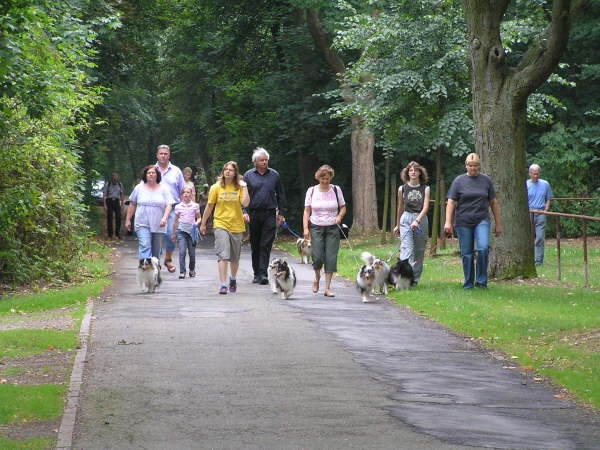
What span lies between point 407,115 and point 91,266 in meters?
9.24

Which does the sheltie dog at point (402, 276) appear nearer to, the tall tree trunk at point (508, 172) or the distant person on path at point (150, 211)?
the tall tree trunk at point (508, 172)

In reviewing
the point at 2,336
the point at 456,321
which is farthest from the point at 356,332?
the point at 2,336

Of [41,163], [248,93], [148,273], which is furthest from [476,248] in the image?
[248,93]

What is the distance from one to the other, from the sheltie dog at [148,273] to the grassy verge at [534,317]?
372cm

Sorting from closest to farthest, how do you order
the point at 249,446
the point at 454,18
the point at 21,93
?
1. the point at 249,446
2. the point at 21,93
3. the point at 454,18

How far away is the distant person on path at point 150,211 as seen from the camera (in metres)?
17.5

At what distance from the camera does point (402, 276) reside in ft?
55.5

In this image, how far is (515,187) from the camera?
688 inches

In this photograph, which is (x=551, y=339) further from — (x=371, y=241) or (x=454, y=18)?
(x=371, y=241)

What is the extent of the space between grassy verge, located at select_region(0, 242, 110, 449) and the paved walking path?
269mm

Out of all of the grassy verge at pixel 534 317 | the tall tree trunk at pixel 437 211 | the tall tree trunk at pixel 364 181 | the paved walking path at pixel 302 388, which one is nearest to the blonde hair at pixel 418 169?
the grassy verge at pixel 534 317

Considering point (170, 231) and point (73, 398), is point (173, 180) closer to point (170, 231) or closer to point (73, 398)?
point (170, 231)

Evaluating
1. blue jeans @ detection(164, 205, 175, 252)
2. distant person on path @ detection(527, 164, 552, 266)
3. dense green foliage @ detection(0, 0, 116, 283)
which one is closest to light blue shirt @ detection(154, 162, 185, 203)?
blue jeans @ detection(164, 205, 175, 252)

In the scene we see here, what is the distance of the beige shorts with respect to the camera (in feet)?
54.6
